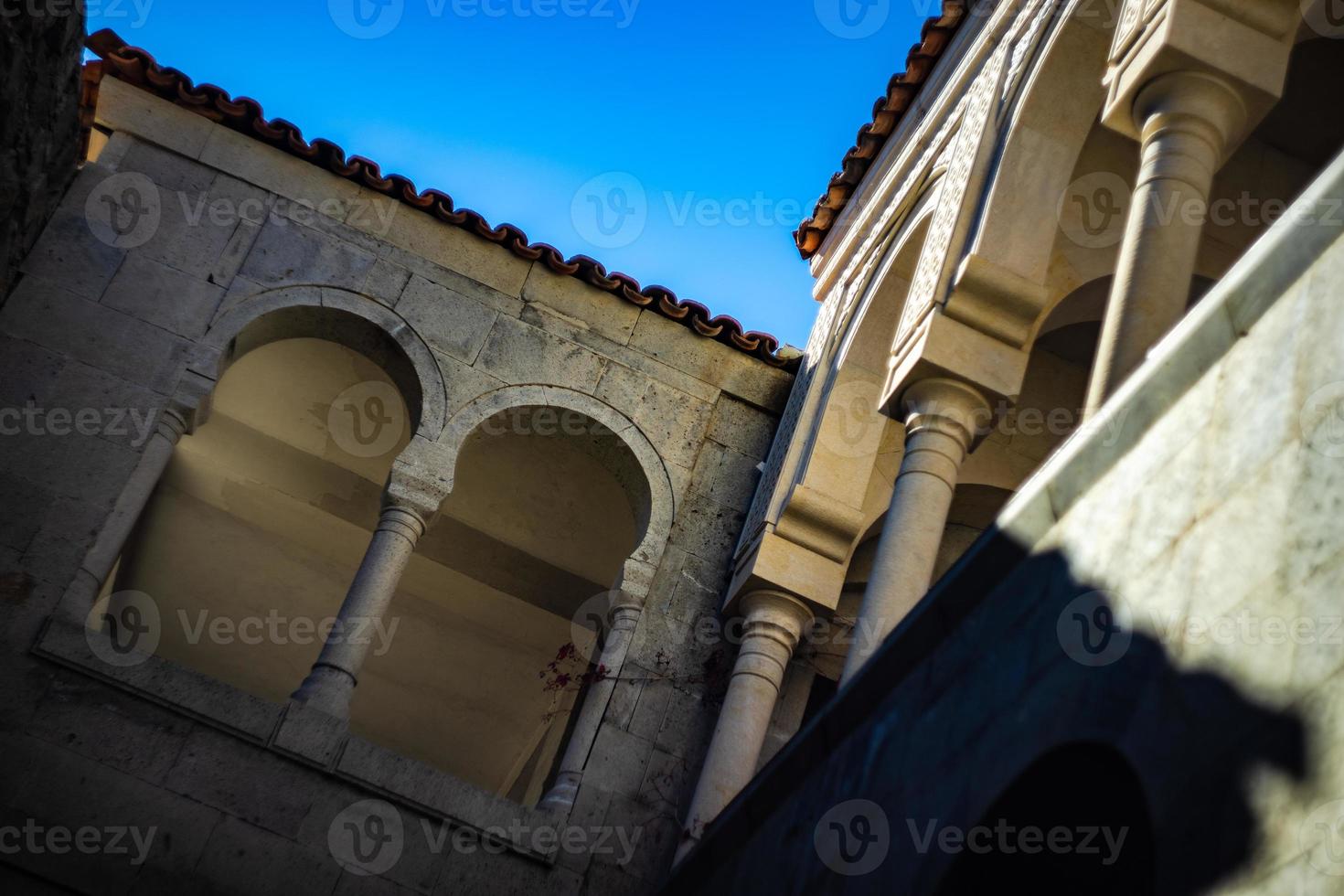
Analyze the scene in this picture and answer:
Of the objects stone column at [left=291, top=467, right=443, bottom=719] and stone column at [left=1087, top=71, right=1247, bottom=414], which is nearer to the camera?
stone column at [left=1087, top=71, right=1247, bottom=414]

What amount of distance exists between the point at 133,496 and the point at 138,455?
0.24 metres

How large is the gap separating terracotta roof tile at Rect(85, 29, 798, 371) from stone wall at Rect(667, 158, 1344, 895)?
5337mm

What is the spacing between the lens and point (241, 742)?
23.0 ft

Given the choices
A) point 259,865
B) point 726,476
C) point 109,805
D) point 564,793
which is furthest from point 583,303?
point 109,805

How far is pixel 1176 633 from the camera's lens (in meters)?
2.48

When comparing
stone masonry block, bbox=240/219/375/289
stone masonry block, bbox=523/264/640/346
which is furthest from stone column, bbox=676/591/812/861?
A: stone masonry block, bbox=240/219/375/289

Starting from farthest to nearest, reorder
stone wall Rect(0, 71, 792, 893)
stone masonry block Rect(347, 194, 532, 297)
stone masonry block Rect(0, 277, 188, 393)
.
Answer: stone masonry block Rect(347, 194, 532, 297) < stone masonry block Rect(0, 277, 188, 393) < stone wall Rect(0, 71, 792, 893)

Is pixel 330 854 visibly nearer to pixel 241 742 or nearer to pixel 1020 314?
pixel 241 742

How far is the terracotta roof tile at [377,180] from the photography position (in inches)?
337

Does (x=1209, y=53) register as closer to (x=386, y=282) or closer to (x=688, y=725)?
(x=688, y=725)

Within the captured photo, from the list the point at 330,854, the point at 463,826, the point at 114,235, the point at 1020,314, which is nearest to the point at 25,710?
the point at 330,854

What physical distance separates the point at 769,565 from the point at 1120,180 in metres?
2.89

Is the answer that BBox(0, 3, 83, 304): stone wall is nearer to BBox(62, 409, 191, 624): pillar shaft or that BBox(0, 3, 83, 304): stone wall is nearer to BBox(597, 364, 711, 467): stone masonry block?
BBox(62, 409, 191, 624): pillar shaft

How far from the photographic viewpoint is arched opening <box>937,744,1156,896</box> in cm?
271
